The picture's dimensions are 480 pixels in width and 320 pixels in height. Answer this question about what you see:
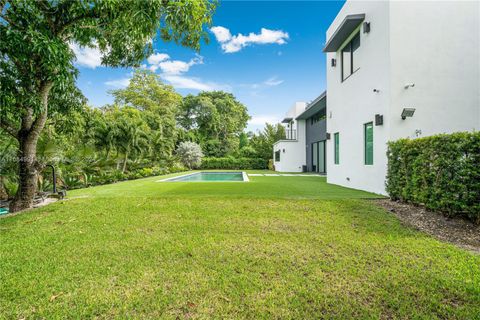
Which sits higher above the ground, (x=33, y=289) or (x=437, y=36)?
(x=437, y=36)

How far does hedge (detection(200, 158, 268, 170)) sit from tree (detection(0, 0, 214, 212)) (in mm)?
21282

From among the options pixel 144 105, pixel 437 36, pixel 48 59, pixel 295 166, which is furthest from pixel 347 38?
pixel 144 105

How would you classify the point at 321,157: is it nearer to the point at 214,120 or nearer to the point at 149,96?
the point at 214,120

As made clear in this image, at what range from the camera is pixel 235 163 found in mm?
27625

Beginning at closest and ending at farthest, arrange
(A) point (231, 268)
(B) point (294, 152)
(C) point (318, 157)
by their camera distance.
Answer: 1. (A) point (231, 268)
2. (C) point (318, 157)
3. (B) point (294, 152)

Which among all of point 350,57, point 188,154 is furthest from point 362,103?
point 188,154

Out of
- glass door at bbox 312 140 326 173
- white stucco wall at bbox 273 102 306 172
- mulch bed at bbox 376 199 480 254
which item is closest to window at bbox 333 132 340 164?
mulch bed at bbox 376 199 480 254

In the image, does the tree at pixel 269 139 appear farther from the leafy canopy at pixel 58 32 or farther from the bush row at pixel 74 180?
the leafy canopy at pixel 58 32

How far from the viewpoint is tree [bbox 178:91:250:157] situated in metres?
33.2

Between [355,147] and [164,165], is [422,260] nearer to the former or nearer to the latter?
[355,147]

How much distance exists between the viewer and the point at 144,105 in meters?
33.9

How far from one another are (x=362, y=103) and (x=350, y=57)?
90.4 inches

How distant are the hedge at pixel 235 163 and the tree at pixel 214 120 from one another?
432cm

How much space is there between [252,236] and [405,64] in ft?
22.3
